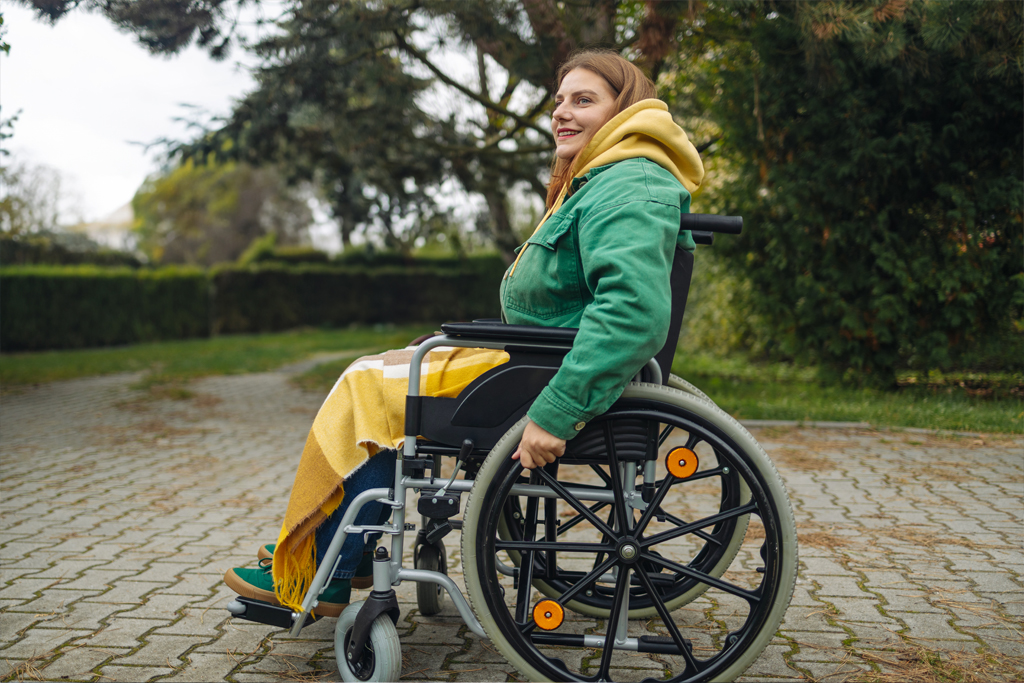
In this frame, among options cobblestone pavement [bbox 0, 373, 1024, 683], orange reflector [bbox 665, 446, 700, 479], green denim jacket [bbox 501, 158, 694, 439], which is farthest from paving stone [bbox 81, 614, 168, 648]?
orange reflector [bbox 665, 446, 700, 479]

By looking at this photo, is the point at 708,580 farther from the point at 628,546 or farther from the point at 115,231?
the point at 115,231

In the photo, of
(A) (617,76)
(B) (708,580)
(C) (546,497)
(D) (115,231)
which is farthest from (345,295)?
(D) (115,231)

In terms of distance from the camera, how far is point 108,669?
6.83 ft

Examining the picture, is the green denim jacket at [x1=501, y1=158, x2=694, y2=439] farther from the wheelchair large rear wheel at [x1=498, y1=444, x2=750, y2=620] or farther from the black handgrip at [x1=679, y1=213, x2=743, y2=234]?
the wheelchair large rear wheel at [x1=498, y1=444, x2=750, y2=620]

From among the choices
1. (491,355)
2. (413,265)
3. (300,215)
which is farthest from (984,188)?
(300,215)

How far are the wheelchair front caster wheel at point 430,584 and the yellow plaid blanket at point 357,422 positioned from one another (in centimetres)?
Result: 46

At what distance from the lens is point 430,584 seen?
2.41m

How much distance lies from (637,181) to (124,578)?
240cm

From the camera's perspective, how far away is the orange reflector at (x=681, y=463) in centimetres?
177

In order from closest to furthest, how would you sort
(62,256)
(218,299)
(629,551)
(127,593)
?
(629,551), (127,593), (218,299), (62,256)

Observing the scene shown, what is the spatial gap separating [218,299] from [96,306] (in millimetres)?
3758

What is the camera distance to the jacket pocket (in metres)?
1.81

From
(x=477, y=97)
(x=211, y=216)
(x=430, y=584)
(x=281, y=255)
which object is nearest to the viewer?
(x=430, y=584)

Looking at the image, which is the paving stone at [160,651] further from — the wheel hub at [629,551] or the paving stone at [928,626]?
the paving stone at [928,626]
